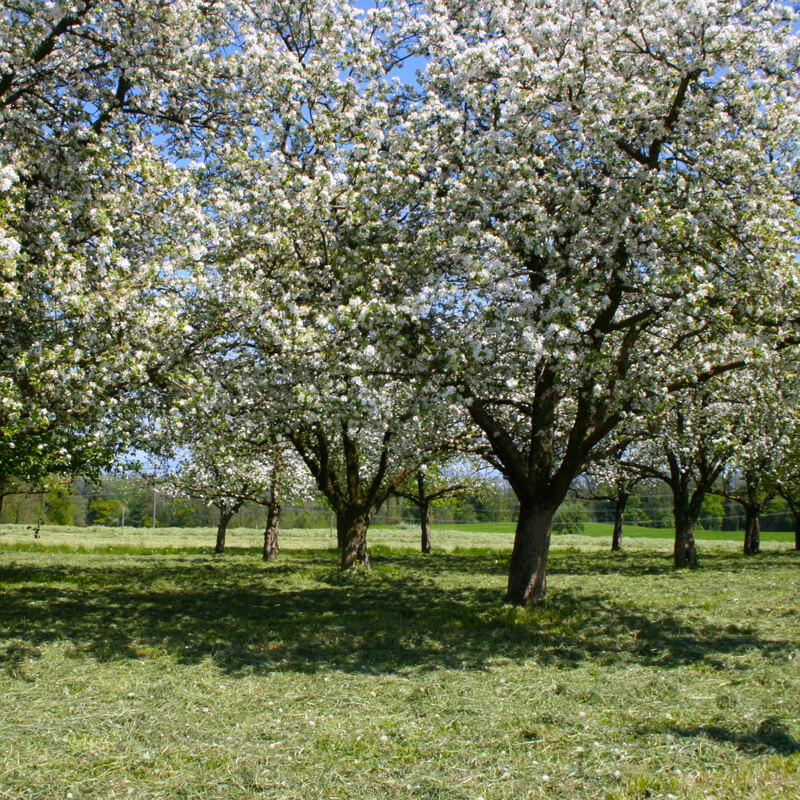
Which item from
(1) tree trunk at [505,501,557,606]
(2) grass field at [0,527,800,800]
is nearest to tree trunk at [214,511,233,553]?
(2) grass field at [0,527,800,800]

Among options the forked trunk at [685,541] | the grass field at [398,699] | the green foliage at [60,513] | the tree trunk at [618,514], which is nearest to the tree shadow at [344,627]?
the grass field at [398,699]

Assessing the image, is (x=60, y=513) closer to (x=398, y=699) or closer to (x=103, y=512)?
(x=103, y=512)

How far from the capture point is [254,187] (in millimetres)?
11734

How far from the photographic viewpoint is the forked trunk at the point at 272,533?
31245 millimetres

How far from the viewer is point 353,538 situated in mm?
23375

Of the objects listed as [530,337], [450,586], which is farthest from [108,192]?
[450,586]

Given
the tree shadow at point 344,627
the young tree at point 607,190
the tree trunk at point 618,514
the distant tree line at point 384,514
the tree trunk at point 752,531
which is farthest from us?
the distant tree line at point 384,514

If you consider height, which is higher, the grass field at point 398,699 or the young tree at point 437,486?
the young tree at point 437,486

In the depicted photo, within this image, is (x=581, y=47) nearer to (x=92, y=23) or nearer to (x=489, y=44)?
(x=489, y=44)

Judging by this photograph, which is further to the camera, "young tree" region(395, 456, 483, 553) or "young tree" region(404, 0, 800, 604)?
"young tree" region(395, 456, 483, 553)

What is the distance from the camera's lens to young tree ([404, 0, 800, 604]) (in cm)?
1030

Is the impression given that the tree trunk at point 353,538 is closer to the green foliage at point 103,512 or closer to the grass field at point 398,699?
the grass field at point 398,699

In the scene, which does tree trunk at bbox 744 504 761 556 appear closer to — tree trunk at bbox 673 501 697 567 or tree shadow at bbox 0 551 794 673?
tree trunk at bbox 673 501 697 567

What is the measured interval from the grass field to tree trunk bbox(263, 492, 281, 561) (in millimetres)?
15336
